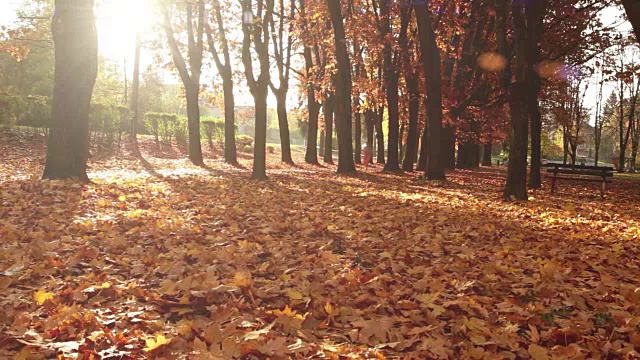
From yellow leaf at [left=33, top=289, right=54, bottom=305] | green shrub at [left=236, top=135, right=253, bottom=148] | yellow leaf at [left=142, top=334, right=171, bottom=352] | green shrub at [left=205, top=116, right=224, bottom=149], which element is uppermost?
green shrub at [left=205, top=116, right=224, bottom=149]

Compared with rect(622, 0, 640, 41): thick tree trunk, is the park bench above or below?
below

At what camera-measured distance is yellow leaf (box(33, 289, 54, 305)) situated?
11.3ft

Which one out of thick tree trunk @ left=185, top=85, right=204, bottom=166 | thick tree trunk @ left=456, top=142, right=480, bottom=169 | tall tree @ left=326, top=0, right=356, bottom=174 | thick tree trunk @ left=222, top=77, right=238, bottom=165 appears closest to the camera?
tall tree @ left=326, top=0, right=356, bottom=174

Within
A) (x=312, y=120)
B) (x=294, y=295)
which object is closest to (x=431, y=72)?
(x=312, y=120)

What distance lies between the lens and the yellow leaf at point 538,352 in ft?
9.36

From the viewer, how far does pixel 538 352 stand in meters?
2.90

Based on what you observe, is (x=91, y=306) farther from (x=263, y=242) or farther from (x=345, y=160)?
(x=345, y=160)

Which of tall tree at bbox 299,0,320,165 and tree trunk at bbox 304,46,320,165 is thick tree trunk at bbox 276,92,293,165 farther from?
tree trunk at bbox 304,46,320,165

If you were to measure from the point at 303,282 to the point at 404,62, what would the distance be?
51.7 feet

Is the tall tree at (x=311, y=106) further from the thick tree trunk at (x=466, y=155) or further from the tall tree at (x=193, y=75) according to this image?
the thick tree trunk at (x=466, y=155)

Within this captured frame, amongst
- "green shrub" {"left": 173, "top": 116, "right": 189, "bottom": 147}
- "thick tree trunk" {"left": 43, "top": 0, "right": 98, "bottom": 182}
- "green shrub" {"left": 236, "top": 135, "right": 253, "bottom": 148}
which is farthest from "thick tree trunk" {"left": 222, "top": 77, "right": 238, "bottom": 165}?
"green shrub" {"left": 236, "top": 135, "right": 253, "bottom": 148}

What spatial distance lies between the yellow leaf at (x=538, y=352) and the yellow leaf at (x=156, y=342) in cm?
227

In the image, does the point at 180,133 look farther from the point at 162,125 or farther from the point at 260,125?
the point at 260,125

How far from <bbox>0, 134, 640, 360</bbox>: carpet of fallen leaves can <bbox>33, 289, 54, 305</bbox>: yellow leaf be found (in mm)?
18
